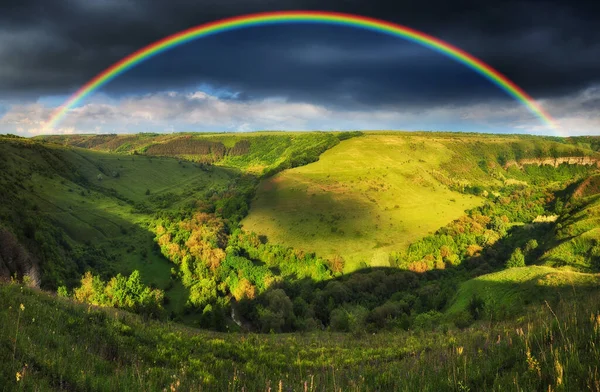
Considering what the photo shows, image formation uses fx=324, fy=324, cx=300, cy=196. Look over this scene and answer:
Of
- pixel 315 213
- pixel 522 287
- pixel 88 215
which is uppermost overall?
pixel 522 287

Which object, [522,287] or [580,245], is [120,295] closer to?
[522,287]

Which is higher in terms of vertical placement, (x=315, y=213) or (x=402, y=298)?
(x=315, y=213)

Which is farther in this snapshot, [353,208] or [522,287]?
[353,208]

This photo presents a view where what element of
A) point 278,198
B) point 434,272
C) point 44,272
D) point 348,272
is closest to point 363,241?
point 348,272

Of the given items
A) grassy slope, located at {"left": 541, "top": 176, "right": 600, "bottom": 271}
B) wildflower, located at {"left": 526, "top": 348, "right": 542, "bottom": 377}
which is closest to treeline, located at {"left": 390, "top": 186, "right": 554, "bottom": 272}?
grassy slope, located at {"left": 541, "top": 176, "right": 600, "bottom": 271}

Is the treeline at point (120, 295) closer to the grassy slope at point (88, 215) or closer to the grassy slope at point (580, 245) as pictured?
the grassy slope at point (88, 215)

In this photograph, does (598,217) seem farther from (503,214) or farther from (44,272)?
(44,272)

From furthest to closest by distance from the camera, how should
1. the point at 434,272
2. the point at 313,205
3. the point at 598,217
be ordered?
1. the point at 313,205
2. the point at 434,272
3. the point at 598,217

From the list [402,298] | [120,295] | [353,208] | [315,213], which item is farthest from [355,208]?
[120,295]

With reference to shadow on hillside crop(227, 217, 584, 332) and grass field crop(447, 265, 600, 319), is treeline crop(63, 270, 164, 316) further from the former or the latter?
grass field crop(447, 265, 600, 319)
